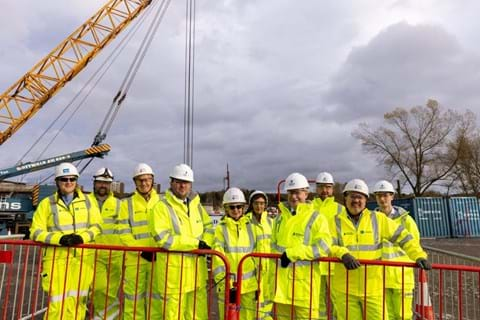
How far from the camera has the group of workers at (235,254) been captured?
363cm

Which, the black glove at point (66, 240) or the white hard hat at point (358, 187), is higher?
the white hard hat at point (358, 187)

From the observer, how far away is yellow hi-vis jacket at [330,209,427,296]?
12.0 ft

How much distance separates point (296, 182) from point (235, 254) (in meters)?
1.05

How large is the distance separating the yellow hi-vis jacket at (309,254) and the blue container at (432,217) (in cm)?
2065

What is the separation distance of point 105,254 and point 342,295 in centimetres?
294

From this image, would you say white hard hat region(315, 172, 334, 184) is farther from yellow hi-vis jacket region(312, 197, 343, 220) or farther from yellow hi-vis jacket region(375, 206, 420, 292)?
yellow hi-vis jacket region(375, 206, 420, 292)

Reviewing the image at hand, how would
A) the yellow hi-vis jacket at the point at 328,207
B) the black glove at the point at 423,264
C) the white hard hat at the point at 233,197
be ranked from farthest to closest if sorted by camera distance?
the yellow hi-vis jacket at the point at 328,207
the white hard hat at the point at 233,197
the black glove at the point at 423,264

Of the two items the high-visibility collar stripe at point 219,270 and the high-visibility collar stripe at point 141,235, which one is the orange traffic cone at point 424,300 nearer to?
the high-visibility collar stripe at point 219,270

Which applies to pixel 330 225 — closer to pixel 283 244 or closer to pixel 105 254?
pixel 283 244

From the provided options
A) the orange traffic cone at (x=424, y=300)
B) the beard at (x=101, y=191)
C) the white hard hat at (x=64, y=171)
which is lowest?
the orange traffic cone at (x=424, y=300)

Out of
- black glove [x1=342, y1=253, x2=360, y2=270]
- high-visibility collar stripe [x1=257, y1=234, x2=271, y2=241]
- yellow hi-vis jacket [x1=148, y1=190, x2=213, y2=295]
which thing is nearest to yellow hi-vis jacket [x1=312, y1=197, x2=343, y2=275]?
high-visibility collar stripe [x1=257, y1=234, x2=271, y2=241]

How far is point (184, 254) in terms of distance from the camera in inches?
147

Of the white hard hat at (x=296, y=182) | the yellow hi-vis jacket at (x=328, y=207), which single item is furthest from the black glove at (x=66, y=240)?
the yellow hi-vis jacket at (x=328, y=207)

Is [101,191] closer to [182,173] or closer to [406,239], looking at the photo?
[182,173]
